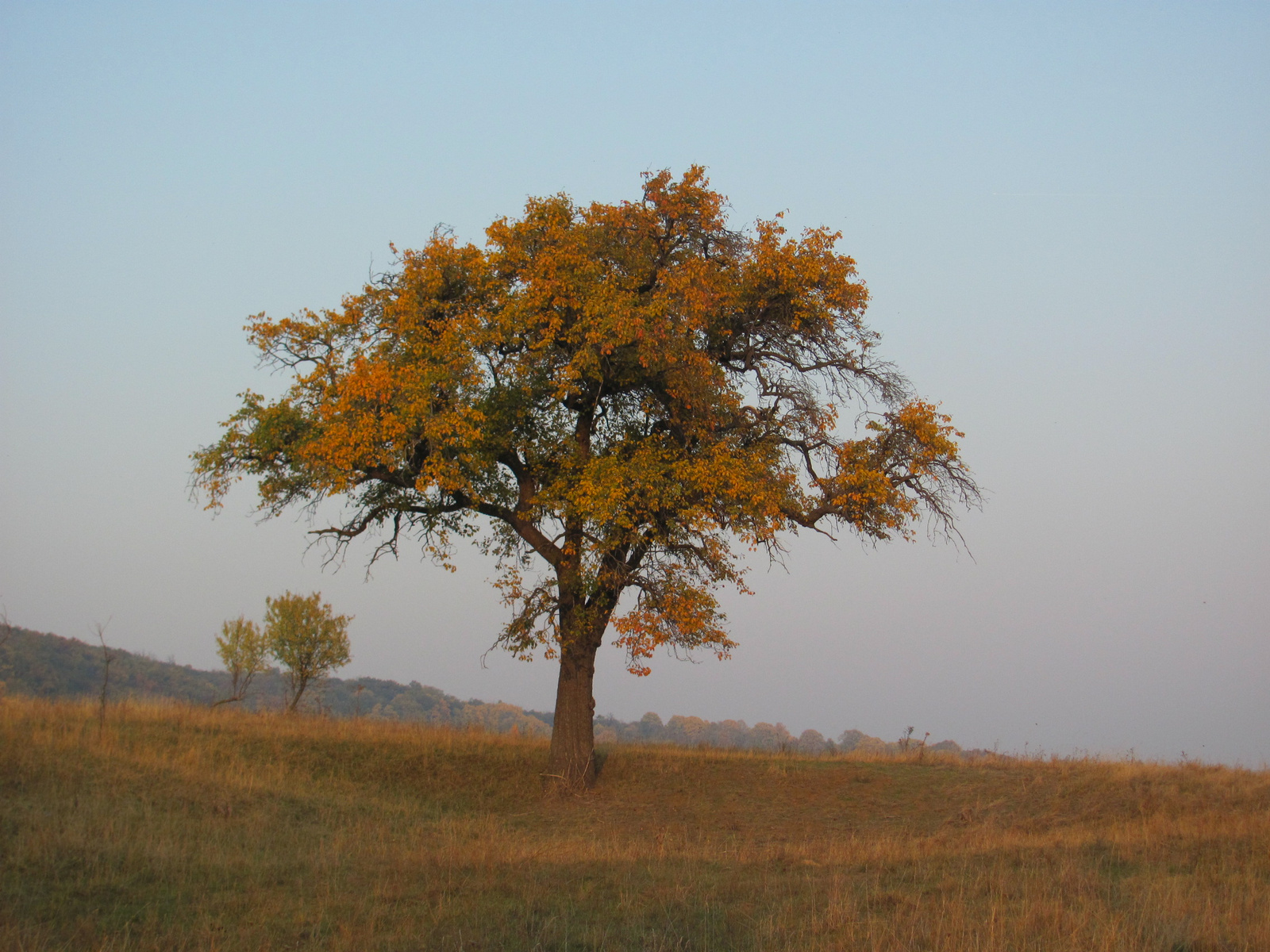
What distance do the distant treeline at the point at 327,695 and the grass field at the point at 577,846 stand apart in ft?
11.1

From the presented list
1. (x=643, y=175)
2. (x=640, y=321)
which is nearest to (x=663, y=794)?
(x=640, y=321)

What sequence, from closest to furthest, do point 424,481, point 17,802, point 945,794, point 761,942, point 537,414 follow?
point 761,942 < point 17,802 < point 424,481 < point 945,794 < point 537,414

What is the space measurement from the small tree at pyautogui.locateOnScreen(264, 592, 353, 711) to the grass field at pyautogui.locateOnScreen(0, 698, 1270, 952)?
26.1 feet

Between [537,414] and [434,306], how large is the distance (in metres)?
2.94

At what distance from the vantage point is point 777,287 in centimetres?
1817

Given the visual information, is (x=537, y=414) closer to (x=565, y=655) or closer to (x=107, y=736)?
(x=565, y=655)

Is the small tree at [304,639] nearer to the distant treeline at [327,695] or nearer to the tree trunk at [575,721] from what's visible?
the distant treeline at [327,695]

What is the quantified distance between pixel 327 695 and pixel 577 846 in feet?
212

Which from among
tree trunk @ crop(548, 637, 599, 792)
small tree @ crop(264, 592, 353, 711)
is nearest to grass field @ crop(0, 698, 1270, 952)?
tree trunk @ crop(548, 637, 599, 792)

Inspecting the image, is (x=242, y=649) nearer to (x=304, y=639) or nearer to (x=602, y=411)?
(x=304, y=639)

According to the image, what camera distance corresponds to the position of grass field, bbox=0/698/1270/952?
845cm

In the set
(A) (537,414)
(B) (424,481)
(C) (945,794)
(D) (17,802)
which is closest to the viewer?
(D) (17,802)

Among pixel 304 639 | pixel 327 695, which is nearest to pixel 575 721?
pixel 304 639

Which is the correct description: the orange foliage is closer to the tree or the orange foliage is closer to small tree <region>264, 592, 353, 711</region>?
the tree
